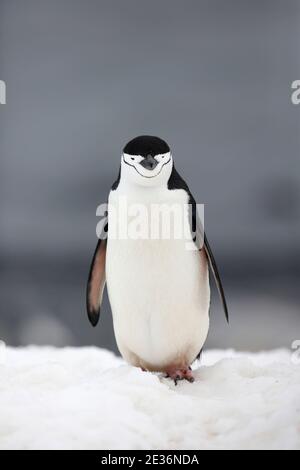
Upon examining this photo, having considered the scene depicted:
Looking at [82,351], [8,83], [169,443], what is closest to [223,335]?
[82,351]

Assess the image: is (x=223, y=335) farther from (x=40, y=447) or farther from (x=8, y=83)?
(x=40, y=447)

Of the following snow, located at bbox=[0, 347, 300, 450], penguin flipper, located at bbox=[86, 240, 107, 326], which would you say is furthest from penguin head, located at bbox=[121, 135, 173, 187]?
snow, located at bbox=[0, 347, 300, 450]

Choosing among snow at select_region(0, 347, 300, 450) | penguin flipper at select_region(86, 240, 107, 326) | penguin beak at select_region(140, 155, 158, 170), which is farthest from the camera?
penguin flipper at select_region(86, 240, 107, 326)

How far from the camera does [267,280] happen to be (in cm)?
554

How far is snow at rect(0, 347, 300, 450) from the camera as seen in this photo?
1.11 meters

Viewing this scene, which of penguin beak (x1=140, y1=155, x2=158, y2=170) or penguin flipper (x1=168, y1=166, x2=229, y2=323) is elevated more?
penguin beak (x1=140, y1=155, x2=158, y2=170)

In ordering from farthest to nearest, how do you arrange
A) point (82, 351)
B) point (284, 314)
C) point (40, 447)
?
point (284, 314)
point (82, 351)
point (40, 447)

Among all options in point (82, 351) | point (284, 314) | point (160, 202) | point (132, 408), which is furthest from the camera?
point (284, 314)

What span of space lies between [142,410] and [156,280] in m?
0.46

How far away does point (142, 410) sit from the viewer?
1.27 m

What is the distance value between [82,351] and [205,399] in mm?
1074

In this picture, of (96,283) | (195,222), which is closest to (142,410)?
(195,222)

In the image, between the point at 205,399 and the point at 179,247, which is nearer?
the point at 205,399

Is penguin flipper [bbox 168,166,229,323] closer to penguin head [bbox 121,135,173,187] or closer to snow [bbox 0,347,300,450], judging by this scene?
penguin head [bbox 121,135,173,187]
